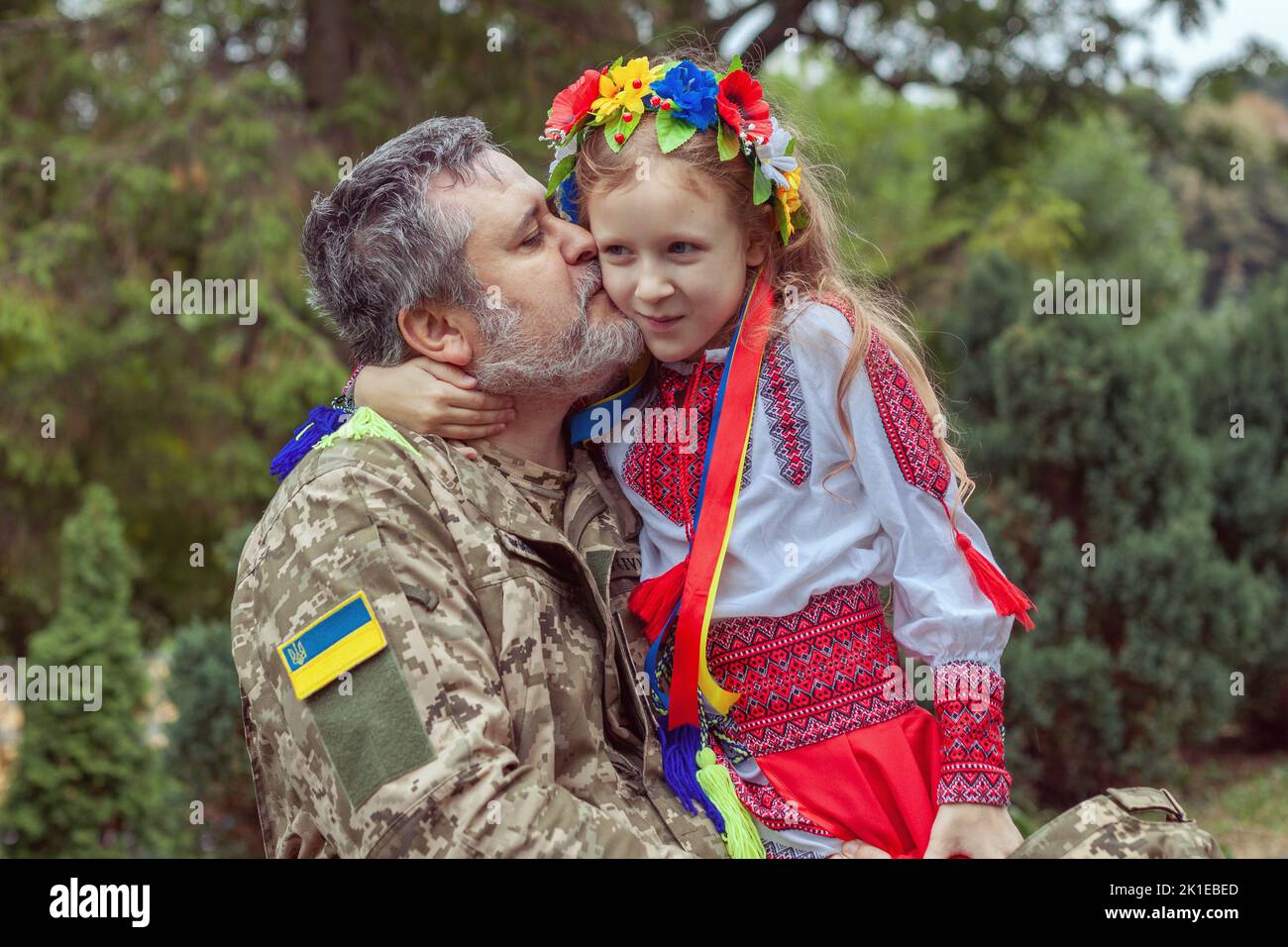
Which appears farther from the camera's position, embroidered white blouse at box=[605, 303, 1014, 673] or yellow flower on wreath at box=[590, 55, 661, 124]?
yellow flower on wreath at box=[590, 55, 661, 124]

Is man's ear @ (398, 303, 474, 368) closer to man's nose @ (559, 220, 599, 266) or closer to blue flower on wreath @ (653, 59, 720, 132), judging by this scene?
man's nose @ (559, 220, 599, 266)

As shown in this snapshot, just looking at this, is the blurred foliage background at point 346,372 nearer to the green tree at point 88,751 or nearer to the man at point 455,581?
the green tree at point 88,751

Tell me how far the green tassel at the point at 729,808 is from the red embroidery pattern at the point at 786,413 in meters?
0.59

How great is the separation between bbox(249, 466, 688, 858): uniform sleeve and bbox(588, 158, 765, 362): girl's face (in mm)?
646

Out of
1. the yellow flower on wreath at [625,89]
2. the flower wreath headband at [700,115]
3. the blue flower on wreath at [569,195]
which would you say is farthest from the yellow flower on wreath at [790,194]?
the blue flower on wreath at [569,195]

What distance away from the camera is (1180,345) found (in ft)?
26.2

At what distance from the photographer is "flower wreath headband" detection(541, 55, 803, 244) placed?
8.63 ft

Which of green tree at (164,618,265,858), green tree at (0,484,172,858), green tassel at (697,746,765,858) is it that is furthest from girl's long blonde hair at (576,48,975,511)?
green tree at (0,484,172,858)

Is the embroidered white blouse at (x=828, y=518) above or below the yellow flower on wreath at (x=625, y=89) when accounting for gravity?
below

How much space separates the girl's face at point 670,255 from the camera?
2.61 metres

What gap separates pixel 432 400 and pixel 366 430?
17 cm

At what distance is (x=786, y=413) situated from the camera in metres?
2.65
